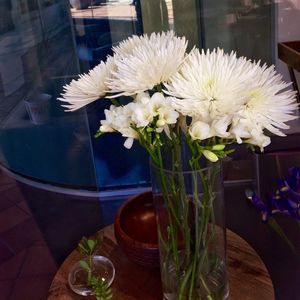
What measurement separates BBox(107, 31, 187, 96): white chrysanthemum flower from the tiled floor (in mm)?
1076

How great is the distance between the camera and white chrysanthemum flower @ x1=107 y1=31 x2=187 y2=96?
18.8 inches

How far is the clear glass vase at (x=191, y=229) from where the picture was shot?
574 mm

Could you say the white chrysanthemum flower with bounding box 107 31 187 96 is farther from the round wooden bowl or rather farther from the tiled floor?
the tiled floor

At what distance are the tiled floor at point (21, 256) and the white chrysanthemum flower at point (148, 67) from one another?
108 centimetres

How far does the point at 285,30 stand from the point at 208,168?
1.37 meters

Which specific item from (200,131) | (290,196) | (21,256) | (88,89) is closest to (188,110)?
(200,131)

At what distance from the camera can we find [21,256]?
5.18 feet

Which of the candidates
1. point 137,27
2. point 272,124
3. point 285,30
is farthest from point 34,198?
point 272,124

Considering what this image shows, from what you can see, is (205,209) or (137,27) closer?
(205,209)

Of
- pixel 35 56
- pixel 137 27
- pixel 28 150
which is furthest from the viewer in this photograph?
pixel 28 150

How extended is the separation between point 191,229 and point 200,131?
18 cm

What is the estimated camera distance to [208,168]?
0.56 metres

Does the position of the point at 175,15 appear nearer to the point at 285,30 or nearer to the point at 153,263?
the point at 285,30

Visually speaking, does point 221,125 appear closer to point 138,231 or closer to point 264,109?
point 264,109
